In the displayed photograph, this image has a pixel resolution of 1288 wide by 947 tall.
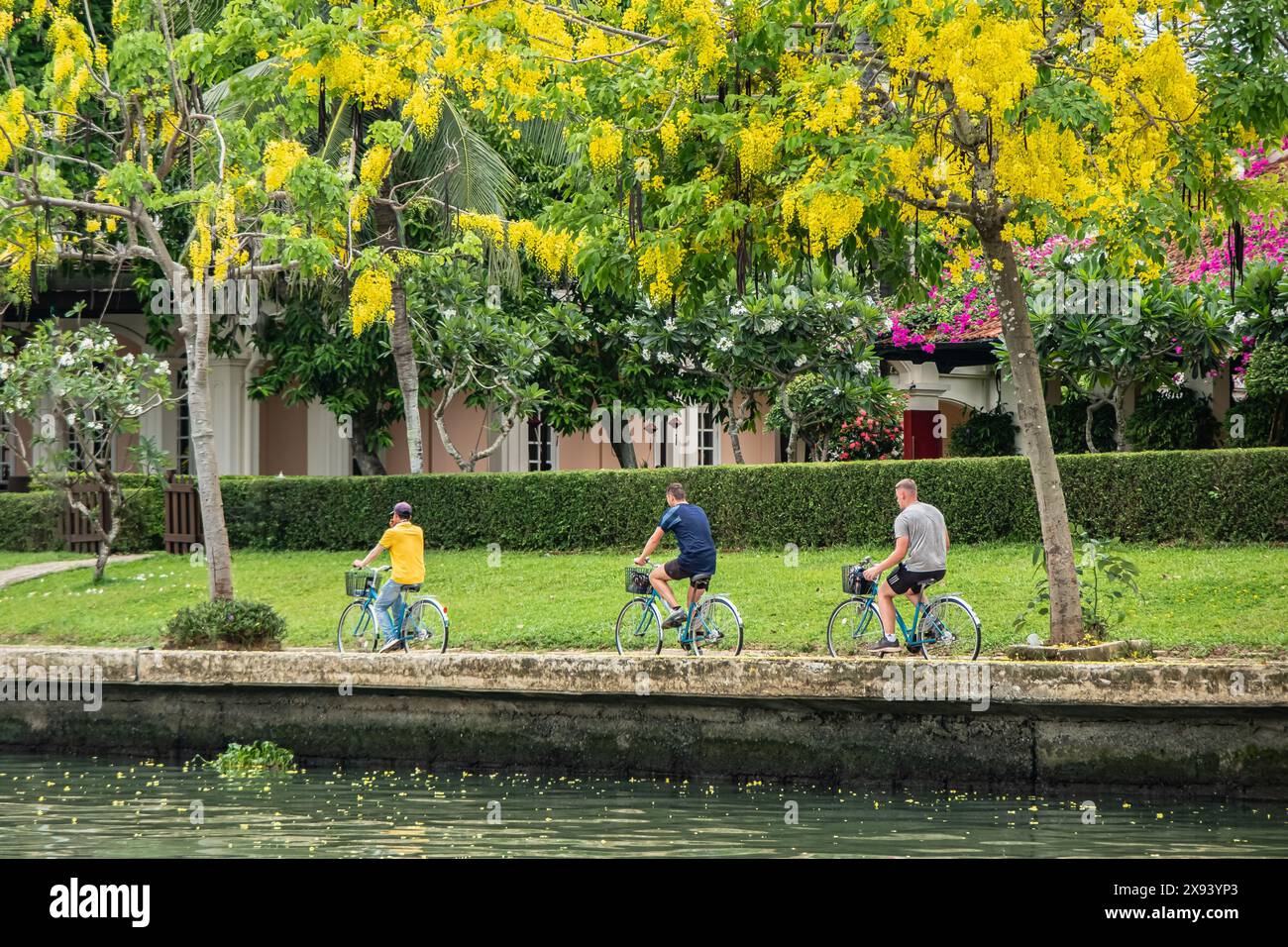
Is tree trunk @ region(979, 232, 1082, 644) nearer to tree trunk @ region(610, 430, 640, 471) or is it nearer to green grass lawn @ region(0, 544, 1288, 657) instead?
green grass lawn @ region(0, 544, 1288, 657)

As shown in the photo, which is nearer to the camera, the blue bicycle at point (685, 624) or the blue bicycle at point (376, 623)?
the blue bicycle at point (685, 624)

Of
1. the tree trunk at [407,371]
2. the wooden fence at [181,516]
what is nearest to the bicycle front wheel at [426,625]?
the tree trunk at [407,371]

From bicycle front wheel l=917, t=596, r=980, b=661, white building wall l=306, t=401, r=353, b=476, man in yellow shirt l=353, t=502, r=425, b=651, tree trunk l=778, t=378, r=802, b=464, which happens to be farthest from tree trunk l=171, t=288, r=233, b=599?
white building wall l=306, t=401, r=353, b=476

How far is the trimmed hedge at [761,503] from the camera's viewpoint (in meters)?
19.6

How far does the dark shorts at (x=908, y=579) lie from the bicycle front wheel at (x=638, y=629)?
243cm

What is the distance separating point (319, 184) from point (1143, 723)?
9465mm

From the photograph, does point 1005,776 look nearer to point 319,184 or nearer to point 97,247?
point 319,184

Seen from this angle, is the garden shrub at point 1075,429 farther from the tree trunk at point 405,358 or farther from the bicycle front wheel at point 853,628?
the bicycle front wheel at point 853,628

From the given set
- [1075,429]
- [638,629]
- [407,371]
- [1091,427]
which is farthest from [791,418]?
[638,629]

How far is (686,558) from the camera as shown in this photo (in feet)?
52.9

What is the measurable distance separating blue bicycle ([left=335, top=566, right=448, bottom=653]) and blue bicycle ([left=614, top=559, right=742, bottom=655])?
5.70 feet

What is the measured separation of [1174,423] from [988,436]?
4.83 meters

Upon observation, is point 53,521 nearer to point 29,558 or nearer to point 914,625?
point 29,558

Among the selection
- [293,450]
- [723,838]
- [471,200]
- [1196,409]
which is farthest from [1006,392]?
[723,838]
